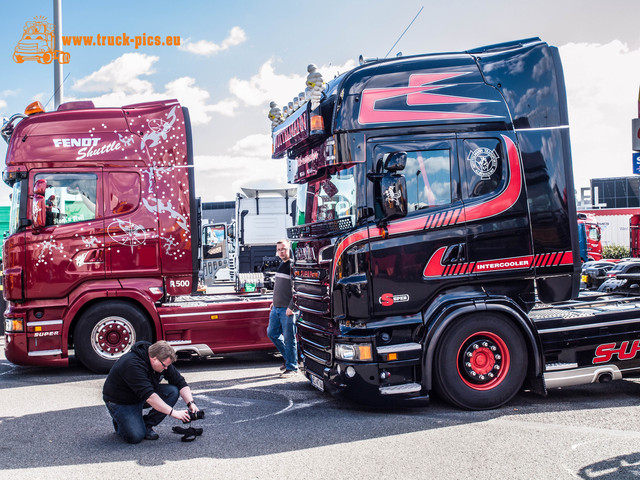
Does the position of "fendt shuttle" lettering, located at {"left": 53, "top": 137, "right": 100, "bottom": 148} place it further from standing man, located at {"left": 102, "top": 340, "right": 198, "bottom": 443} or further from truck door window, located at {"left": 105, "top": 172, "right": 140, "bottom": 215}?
standing man, located at {"left": 102, "top": 340, "right": 198, "bottom": 443}

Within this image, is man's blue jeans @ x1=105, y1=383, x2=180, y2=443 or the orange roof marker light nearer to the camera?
man's blue jeans @ x1=105, y1=383, x2=180, y2=443

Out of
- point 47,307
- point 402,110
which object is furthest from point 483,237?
point 47,307

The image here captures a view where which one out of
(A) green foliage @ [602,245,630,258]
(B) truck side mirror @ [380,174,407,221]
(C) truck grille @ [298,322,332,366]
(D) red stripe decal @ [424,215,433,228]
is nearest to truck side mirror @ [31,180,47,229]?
(C) truck grille @ [298,322,332,366]

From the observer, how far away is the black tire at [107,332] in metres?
8.81

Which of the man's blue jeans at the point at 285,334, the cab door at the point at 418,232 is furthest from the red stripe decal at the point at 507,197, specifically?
the man's blue jeans at the point at 285,334

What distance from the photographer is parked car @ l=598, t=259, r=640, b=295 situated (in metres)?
7.96

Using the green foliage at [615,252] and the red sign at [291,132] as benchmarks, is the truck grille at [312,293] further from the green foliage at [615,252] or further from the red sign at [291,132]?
the green foliage at [615,252]

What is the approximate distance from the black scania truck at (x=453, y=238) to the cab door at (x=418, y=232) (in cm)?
1

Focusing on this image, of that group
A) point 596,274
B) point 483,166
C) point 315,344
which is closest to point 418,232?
point 483,166

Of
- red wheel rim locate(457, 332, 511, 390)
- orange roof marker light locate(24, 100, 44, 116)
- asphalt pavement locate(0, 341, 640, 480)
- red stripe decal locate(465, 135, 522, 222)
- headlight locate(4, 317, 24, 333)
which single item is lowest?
asphalt pavement locate(0, 341, 640, 480)

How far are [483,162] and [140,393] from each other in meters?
4.04

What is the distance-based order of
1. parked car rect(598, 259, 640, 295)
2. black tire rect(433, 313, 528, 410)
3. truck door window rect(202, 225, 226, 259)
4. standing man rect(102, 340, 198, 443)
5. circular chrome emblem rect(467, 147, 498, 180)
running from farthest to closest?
truck door window rect(202, 225, 226, 259) < parked car rect(598, 259, 640, 295) < circular chrome emblem rect(467, 147, 498, 180) < black tire rect(433, 313, 528, 410) < standing man rect(102, 340, 198, 443)

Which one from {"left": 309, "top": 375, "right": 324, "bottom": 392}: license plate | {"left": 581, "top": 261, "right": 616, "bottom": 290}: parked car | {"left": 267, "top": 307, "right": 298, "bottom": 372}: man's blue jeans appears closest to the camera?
{"left": 309, "top": 375, "right": 324, "bottom": 392}: license plate

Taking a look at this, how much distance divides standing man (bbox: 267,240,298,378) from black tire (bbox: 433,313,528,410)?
2.58m
